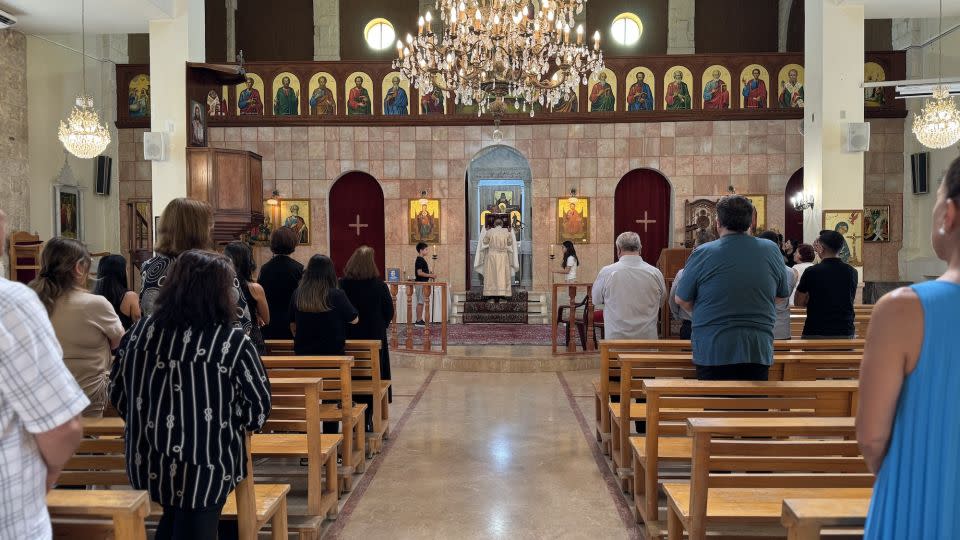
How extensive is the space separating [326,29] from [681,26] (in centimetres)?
823

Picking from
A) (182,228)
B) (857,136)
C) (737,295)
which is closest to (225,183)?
(182,228)

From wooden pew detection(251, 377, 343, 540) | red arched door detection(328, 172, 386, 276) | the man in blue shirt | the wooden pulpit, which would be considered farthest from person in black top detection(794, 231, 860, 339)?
red arched door detection(328, 172, 386, 276)

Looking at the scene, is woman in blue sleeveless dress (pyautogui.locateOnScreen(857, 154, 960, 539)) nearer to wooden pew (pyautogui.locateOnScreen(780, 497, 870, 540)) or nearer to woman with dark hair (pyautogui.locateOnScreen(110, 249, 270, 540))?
wooden pew (pyautogui.locateOnScreen(780, 497, 870, 540))

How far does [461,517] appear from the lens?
4520mm

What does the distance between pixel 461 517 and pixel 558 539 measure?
0.63 meters

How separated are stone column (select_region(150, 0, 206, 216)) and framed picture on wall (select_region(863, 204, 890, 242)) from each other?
1243cm

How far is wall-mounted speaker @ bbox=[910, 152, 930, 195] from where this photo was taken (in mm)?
14430

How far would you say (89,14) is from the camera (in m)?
11.6

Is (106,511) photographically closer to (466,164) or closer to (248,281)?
(248,281)

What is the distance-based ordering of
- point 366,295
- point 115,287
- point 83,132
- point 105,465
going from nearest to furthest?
point 105,465, point 115,287, point 366,295, point 83,132

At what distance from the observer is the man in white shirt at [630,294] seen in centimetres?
602

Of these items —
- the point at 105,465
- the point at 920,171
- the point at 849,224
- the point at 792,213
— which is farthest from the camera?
the point at 792,213

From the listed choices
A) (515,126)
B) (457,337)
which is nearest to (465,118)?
(515,126)

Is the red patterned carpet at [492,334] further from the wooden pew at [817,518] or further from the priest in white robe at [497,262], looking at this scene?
the wooden pew at [817,518]
